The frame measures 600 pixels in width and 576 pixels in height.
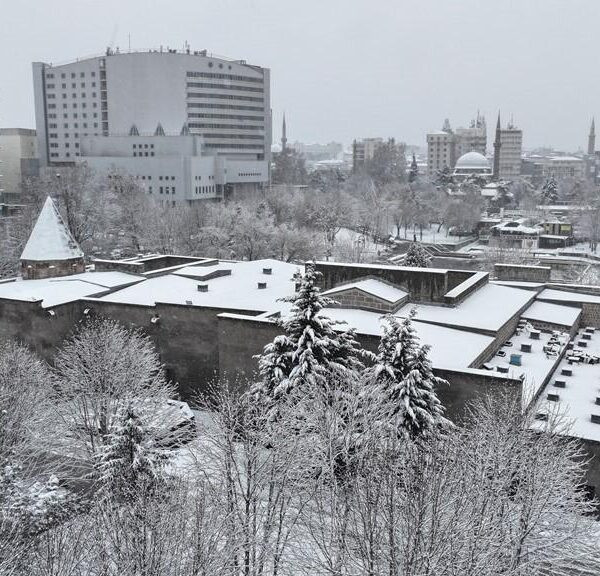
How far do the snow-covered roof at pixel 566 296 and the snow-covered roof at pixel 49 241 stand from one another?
2487cm

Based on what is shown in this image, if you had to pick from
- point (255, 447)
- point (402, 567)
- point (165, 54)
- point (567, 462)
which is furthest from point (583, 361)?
point (165, 54)

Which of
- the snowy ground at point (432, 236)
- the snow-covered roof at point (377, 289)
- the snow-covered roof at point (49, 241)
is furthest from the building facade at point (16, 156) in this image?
the snow-covered roof at point (377, 289)

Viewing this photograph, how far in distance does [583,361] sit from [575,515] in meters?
11.1

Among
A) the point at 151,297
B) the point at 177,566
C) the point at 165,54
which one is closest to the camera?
the point at 177,566

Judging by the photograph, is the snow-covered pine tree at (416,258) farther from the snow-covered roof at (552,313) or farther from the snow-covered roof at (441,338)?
the snow-covered roof at (441,338)

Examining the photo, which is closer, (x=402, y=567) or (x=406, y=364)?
(x=402, y=567)

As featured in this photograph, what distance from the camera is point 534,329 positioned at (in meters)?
27.2

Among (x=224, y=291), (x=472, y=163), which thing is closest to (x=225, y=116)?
(x=472, y=163)

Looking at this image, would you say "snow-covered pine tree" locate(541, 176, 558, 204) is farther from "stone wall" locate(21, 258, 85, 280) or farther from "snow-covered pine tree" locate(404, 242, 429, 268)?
"stone wall" locate(21, 258, 85, 280)

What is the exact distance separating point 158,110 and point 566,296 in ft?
274

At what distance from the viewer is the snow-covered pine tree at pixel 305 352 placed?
782 inches

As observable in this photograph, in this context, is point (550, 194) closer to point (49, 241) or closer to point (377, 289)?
point (377, 289)

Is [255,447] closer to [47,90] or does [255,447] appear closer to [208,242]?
[208,242]

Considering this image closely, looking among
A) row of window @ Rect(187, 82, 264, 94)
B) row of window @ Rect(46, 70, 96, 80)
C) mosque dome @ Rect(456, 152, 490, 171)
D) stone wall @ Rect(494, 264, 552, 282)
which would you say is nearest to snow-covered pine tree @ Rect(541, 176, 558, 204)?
mosque dome @ Rect(456, 152, 490, 171)
